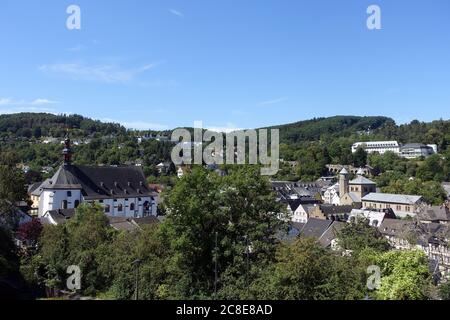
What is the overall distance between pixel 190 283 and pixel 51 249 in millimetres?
9942

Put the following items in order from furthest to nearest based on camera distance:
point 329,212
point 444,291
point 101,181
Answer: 1. point 329,212
2. point 101,181
3. point 444,291

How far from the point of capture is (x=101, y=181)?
56344mm

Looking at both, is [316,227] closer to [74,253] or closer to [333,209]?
[333,209]

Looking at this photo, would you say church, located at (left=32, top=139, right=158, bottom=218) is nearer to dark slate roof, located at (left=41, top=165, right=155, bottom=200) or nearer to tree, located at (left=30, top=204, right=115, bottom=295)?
dark slate roof, located at (left=41, top=165, right=155, bottom=200)

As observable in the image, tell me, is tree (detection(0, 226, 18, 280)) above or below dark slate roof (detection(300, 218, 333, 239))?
above

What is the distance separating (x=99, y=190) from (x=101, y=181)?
165 cm

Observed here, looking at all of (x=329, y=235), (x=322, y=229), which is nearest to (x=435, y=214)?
(x=322, y=229)

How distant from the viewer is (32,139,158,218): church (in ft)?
169

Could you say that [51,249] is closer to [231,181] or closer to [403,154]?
[231,181]

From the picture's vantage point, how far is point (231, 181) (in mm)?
20922

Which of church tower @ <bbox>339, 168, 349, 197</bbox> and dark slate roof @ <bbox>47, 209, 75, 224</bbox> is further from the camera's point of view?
church tower @ <bbox>339, 168, 349, 197</bbox>

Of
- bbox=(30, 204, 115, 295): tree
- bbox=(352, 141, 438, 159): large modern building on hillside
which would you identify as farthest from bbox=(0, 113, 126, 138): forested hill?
bbox=(30, 204, 115, 295): tree

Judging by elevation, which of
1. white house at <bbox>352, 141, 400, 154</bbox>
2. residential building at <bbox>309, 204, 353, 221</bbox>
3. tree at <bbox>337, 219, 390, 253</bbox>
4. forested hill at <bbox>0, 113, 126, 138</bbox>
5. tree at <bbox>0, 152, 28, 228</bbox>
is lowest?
residential building at <bbox>309, 204, 353, 221</bbox>

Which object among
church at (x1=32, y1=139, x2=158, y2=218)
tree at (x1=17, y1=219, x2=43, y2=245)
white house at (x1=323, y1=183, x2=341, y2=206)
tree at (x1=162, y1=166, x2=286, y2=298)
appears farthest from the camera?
white house at (x1=323, y1=183, x2=341, y2=206)
